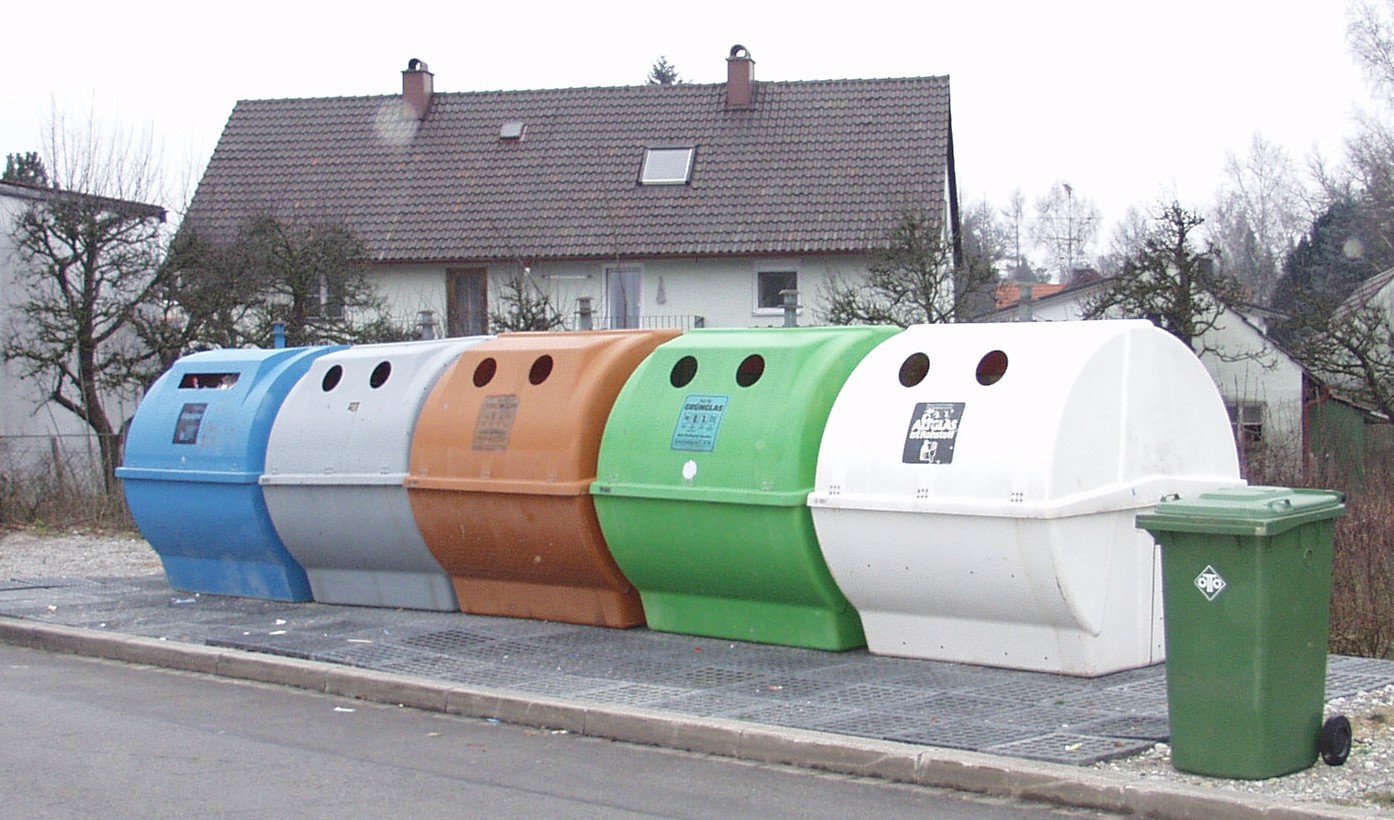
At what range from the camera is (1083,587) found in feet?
25.5

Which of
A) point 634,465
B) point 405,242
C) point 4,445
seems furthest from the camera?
point 405,242

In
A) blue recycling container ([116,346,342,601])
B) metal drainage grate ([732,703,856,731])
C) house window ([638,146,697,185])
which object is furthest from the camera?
house window ([638,146,697,185])

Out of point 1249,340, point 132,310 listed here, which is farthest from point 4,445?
point 1249,340

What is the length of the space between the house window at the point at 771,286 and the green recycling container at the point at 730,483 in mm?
16666

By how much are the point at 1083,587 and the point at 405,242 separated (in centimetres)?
2128

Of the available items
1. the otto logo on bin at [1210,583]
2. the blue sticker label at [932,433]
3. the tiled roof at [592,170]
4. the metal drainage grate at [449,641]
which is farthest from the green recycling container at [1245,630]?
the tiled roof at [592,170]

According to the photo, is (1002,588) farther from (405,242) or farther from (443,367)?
(405,242)

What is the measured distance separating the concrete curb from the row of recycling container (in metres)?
1.50

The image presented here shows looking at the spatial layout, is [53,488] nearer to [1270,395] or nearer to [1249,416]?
[1249,416]

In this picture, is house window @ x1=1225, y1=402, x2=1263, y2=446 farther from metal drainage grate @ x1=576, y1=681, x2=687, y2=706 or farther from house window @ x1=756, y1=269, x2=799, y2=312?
metal drainage grate @ x1=576, y1=681, x2=687, y2=706

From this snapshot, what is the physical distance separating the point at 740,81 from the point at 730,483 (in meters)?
20.7

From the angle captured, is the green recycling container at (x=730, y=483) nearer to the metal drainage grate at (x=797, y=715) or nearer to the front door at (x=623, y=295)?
the metal drainage grate at (x=797, y=715)

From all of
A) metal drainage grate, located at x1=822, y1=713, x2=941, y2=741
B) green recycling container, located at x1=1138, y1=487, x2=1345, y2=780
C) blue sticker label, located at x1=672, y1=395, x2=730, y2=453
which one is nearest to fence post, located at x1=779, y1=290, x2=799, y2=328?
blue sticker label, located at x1=672, y1=395, x2=730, y2=453

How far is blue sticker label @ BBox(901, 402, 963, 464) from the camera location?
815cm
